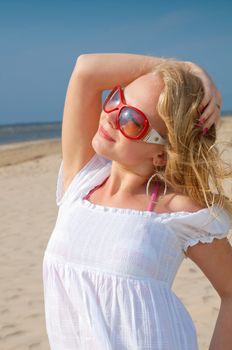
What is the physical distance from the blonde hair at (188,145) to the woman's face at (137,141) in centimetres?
5

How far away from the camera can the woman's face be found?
69.8 inches

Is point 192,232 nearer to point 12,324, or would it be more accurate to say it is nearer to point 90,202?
point 90,202

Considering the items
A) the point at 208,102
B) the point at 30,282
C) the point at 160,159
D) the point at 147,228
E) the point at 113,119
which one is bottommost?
the point at 30,282

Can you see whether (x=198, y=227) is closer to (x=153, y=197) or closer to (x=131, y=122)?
(x=153, y=197)

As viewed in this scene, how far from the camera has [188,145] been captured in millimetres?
1729

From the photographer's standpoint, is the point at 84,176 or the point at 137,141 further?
the point at 84,176

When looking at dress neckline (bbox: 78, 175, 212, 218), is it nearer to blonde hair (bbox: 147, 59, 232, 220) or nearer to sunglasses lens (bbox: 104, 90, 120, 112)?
blonde hair (bbox: 147, 59, 232, 220)

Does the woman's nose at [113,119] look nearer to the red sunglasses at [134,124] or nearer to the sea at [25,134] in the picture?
the red sunglasses at [134,124]

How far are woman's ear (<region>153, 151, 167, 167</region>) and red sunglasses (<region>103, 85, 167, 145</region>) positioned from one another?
0.16 feet

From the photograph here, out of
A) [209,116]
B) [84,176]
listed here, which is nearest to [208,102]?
[209,116]

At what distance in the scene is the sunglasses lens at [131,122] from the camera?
1752 millimetres

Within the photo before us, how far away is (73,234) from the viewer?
1777 millimetres

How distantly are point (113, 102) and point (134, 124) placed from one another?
0.14 meters

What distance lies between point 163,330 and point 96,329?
202 millimetres
